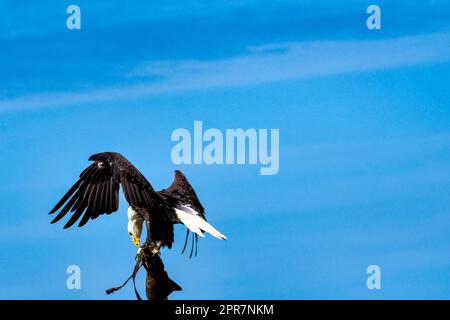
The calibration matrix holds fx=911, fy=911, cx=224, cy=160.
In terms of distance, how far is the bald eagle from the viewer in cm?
1281

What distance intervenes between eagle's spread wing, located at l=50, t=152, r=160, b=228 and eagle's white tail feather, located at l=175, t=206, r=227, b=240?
46cm

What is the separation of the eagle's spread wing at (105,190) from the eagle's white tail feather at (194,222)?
1.52ft

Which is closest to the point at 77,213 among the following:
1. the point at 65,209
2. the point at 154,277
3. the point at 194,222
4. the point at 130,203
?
the point at 65,209

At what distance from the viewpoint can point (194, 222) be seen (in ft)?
42.9

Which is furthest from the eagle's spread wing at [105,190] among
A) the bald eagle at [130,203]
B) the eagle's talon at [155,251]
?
the eagle's talon at [155,251]

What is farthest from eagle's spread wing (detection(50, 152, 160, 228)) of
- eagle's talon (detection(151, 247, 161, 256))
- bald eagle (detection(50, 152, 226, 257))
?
eagle's talon (detection(151, 247, 161, 256))

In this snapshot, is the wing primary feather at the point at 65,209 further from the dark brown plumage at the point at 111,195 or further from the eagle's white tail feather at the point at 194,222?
the eagle's white tail feather at the point at 194,222

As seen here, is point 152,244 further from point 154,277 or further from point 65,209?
point 65,209
